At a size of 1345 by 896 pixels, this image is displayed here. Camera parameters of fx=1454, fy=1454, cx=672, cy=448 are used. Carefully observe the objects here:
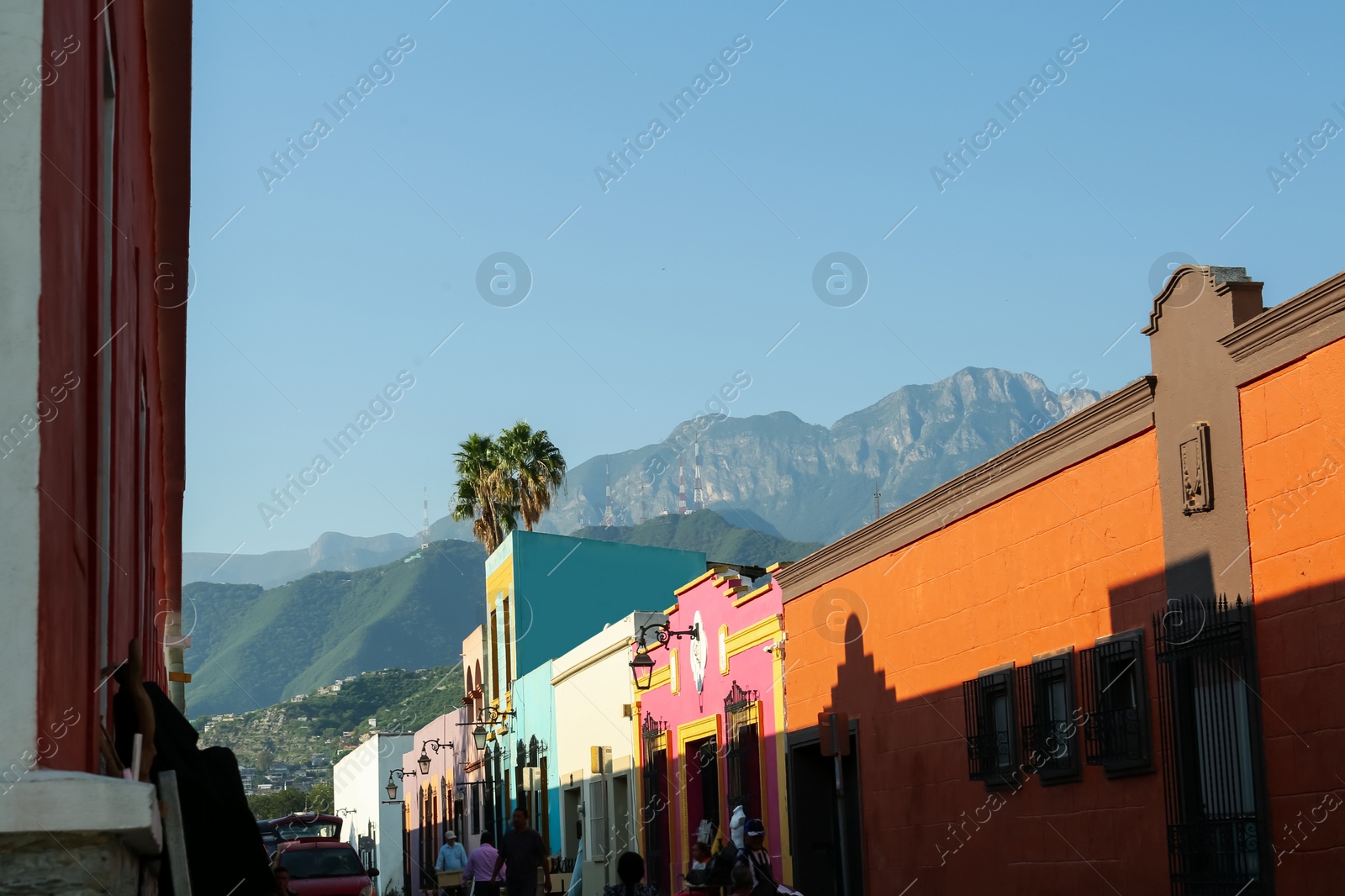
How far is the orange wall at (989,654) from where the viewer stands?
461 inches

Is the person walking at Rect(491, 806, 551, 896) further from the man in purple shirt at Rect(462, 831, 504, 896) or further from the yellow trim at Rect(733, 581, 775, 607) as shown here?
the yellow trim at Rect(733, 581, 775, 607)

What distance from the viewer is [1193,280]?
36.4 ft

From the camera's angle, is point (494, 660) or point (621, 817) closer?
point (621, 817)

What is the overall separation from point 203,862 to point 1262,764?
7.54 m

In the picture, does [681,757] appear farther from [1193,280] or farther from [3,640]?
[3,640]

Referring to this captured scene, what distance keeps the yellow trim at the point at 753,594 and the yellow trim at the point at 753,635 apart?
1.19 feet

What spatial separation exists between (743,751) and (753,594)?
224 cm

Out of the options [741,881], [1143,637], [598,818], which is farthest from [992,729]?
[598,818]

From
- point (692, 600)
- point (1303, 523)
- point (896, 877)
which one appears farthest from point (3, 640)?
point (692, 600)

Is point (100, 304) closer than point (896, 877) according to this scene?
Yes

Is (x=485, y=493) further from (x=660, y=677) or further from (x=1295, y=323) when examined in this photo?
(x=1295, y=323)

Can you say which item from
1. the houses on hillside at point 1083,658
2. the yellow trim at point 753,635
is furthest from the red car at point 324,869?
the yellow trim at point 753,635

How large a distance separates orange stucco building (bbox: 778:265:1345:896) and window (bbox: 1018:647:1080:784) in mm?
25

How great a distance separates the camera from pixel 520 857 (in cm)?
1656
